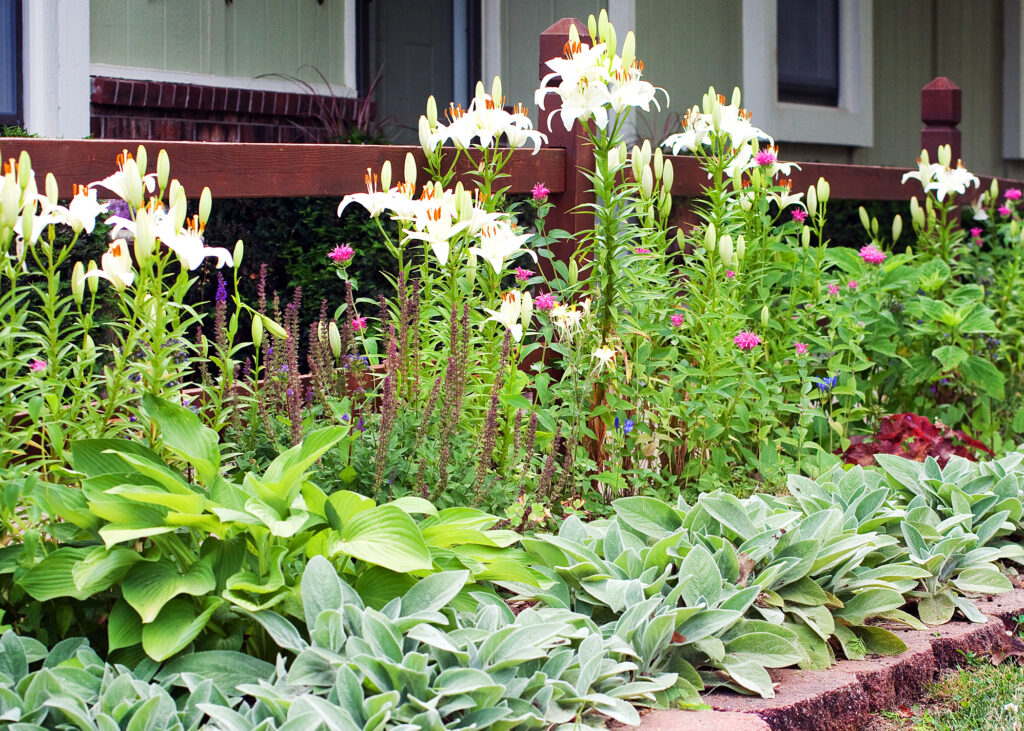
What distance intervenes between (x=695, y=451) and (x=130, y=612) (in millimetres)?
1882

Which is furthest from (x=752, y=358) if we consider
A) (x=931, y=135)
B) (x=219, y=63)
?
(x=219, y=63)

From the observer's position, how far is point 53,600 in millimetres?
2041

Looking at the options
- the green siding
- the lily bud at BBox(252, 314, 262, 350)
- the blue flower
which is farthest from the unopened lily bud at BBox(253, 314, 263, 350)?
the green siding

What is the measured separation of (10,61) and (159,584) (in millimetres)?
3647

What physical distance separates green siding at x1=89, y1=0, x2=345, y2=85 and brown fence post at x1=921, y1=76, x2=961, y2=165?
10.7ft

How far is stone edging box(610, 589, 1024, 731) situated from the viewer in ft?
6.41

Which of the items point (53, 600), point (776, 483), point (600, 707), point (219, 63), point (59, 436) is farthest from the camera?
point (219, 63)

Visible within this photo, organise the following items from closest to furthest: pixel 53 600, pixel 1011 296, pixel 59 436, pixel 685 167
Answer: pixel 53 600 → pixel 59 436 → pixel 685 167 → pixel 1011 296

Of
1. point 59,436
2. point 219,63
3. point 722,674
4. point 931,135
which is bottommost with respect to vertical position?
point 722,674

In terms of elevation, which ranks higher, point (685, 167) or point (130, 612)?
point (685, 167)

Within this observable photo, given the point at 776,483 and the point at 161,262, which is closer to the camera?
the point at 161,262

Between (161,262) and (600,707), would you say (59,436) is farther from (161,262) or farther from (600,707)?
(600,707)

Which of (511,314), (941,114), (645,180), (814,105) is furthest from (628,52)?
(814,105)

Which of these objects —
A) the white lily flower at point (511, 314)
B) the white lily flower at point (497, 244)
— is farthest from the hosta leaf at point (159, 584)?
the white lily flower at point (497, 244)
